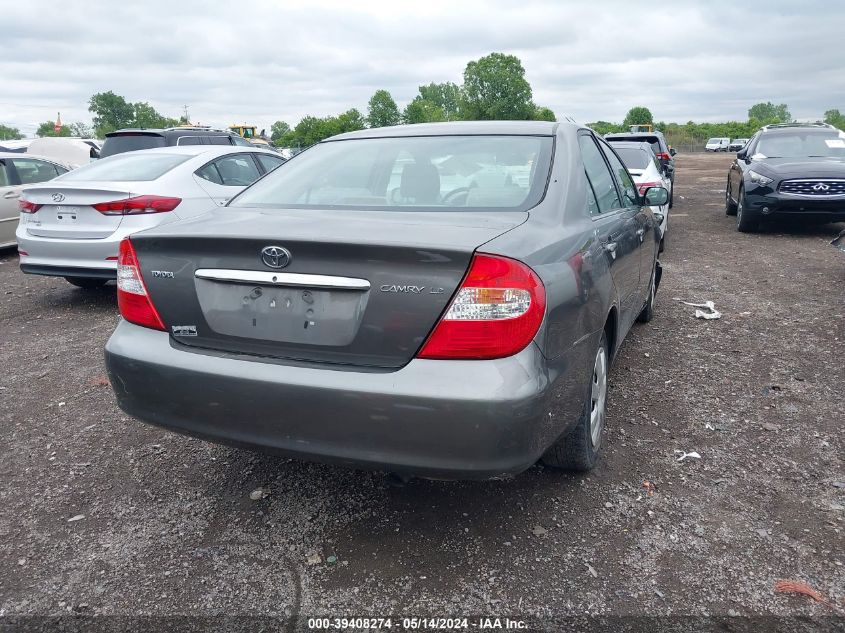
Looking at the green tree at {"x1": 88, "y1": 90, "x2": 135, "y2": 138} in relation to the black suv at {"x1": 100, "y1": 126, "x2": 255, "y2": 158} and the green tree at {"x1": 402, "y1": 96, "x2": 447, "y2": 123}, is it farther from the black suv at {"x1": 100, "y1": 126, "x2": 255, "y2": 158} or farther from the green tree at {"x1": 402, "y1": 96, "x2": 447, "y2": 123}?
the black suv at {"x1": 100, "y1": 126, "x2": 255, "y2": 158}

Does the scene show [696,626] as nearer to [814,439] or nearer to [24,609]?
[814,439]

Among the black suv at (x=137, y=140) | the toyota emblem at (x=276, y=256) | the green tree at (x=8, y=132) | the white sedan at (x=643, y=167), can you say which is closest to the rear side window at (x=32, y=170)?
the black suv at (x=137, y=140)

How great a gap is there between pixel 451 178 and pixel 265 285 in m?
1.09

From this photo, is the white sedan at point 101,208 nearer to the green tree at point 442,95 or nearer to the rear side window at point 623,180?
the rear side window at point 623,180

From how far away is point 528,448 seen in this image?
7.38 feet

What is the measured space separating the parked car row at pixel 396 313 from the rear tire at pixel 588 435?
0.01 metres

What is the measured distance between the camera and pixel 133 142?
10.4m

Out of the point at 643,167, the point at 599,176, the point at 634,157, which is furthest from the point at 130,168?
the point at 634,157

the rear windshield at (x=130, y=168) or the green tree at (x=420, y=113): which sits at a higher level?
the green tree at (x=420, y=113)

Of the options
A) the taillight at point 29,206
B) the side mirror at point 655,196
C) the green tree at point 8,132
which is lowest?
the taillight at point 29,206

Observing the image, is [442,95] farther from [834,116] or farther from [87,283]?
[87,283]

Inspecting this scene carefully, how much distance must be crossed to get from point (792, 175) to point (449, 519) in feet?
28.7

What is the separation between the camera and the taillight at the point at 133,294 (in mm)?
2594

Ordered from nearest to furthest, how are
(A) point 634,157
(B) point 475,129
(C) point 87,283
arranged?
(B) point 475,129, (C) point 87,283, (A) point 634,157
